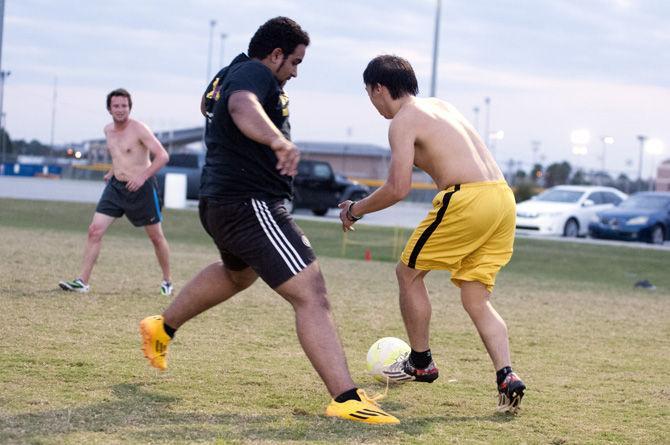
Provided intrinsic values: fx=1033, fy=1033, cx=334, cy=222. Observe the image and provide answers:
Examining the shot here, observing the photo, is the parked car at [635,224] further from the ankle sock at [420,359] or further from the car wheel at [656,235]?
the ankle sock at [420,359]

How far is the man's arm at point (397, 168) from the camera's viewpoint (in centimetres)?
551

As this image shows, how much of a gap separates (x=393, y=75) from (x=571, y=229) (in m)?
22.3

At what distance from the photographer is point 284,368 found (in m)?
6.70

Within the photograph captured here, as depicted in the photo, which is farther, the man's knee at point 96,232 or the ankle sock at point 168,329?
the man's knee at point 96,232

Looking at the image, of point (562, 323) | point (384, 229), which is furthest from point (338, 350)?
point (384, 229)

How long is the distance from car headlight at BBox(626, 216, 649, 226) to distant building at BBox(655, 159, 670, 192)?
28211 mm

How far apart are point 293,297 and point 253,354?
2.03 meters

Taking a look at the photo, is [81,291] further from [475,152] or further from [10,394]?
[475,152]

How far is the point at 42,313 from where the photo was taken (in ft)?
27.6

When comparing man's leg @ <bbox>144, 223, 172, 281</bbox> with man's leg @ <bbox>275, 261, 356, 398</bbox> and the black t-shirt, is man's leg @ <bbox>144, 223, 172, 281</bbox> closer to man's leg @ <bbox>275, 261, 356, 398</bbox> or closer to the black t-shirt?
the black t-shirt

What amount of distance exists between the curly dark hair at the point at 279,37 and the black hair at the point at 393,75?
50 cm

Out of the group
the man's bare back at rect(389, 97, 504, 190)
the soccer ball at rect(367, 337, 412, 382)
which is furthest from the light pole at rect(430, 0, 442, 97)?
the man's bare back at rect(389, 97, 504, 190)

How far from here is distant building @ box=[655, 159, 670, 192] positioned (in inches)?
2095

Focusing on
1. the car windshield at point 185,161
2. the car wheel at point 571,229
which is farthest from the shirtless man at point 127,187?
the car windshield at point 185,161
